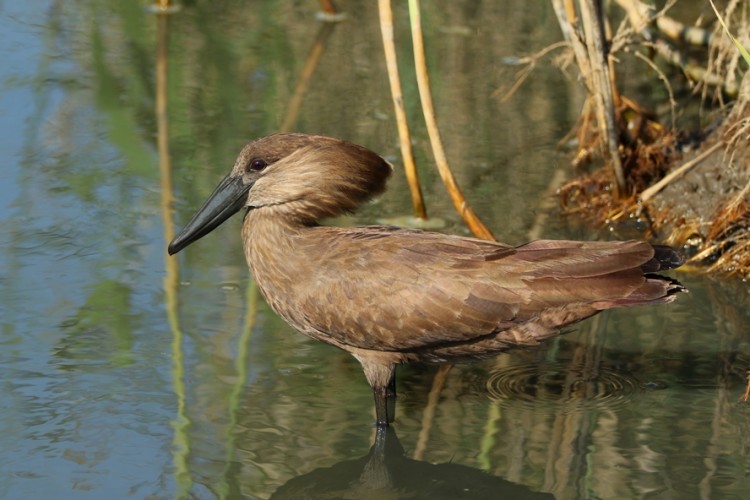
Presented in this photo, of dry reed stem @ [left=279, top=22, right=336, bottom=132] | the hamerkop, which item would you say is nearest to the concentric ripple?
the hamerkop

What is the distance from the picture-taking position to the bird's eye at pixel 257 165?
185 inches

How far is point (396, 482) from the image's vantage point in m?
4.34

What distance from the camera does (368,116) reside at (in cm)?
712

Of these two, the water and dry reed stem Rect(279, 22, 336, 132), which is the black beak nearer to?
the water

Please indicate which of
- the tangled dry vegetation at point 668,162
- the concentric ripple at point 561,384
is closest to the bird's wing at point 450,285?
the concentric ripple at point 561,384

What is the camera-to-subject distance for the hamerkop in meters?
4.31

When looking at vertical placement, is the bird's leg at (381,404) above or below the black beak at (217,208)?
below

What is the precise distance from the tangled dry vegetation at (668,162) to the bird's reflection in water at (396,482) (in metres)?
1.96

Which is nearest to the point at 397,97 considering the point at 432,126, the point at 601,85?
the point at 432,126

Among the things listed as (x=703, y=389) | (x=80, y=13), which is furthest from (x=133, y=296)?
(x=80, y=13)

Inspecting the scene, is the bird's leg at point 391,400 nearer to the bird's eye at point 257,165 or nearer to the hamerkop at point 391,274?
the hamerkop at point 391,274

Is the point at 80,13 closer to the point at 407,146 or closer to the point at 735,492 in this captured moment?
the point at 407,146

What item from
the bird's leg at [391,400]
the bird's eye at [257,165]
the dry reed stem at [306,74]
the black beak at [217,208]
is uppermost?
the dry reed stem at [306,74]

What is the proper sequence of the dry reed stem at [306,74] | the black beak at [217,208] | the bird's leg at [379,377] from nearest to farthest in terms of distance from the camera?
the bird's leg at [379,377]
the black beak at [217,208]
the dry reed stem at [306,74]
